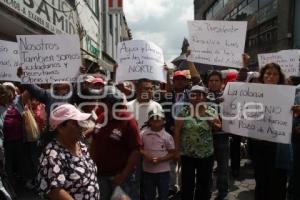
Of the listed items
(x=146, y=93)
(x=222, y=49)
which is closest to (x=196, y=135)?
(x=146, y=93)

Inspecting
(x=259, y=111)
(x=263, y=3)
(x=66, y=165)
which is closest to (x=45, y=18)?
(x=259, y=111)

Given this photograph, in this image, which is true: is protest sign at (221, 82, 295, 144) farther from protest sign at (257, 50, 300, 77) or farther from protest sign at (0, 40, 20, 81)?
protest sign at (0, 40, 20, 81)

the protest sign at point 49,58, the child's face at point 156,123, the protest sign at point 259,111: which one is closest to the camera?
the protest sign at point 259,111

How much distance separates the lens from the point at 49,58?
548 cm

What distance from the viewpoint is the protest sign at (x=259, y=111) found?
4.44 metres

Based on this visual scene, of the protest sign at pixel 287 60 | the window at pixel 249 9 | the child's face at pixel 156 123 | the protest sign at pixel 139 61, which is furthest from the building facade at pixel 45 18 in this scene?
the window at pixel 249 9

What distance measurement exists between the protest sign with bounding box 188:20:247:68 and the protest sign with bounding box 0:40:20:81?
2546 millimetres

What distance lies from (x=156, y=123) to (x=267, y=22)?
852 inches

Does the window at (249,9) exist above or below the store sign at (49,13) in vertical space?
above

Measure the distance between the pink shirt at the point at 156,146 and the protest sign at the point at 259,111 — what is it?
719 mm

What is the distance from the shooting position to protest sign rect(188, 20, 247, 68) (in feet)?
20.1

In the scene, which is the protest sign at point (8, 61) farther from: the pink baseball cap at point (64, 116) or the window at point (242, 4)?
the window at point (242, 4)

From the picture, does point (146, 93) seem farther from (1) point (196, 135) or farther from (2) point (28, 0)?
(2) point (28, 0)

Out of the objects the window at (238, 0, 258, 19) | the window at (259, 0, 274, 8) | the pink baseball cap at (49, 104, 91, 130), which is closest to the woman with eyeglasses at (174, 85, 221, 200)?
the pink baseball cap at (49, 104, 91, 130)
